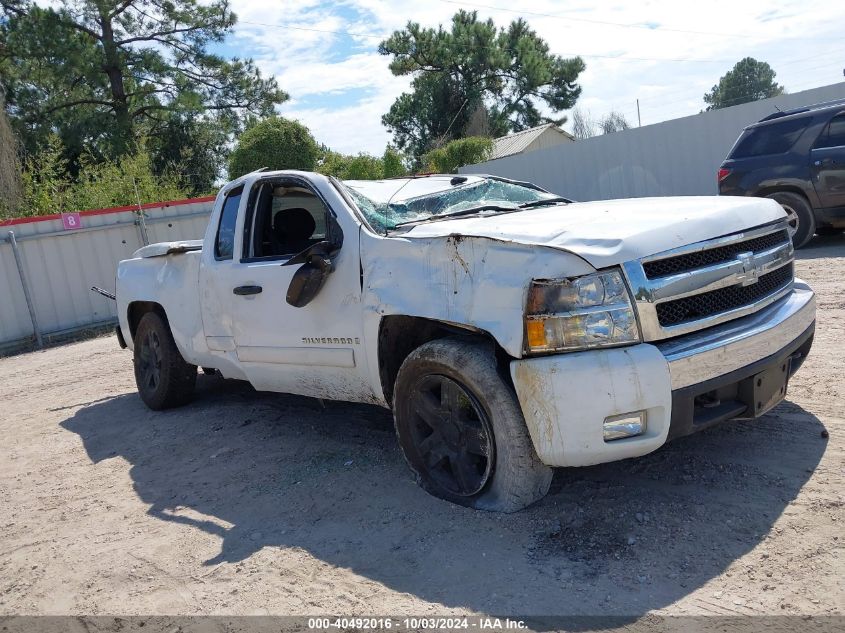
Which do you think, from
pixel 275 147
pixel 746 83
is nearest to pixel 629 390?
pixel 275 147

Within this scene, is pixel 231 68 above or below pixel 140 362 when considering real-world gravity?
above

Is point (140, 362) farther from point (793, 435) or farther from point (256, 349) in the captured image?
point (793, 435)

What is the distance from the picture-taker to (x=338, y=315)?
420 cm

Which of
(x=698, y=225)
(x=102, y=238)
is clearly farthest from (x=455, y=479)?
(x=102, y=238)

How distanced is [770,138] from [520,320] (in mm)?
8295

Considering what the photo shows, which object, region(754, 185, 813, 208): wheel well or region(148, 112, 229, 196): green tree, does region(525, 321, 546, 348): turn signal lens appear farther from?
region(148, 112, 229, 196): green tree

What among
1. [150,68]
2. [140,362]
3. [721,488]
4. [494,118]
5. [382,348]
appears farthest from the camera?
[494,118]

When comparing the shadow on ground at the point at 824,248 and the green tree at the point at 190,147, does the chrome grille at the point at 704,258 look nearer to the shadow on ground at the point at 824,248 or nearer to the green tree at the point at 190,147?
the shadow on ground at the point at 824,248

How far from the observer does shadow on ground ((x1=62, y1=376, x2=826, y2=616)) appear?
2.96m

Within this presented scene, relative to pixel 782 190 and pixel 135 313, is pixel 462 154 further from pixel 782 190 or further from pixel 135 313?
pixel 135 313

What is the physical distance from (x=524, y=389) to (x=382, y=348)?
105cm

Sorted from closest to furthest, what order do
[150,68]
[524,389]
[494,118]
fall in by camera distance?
[524,389] → [150,68] → [494,118]

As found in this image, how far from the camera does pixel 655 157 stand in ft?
54.5

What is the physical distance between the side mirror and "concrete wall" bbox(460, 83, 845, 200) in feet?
42.3
